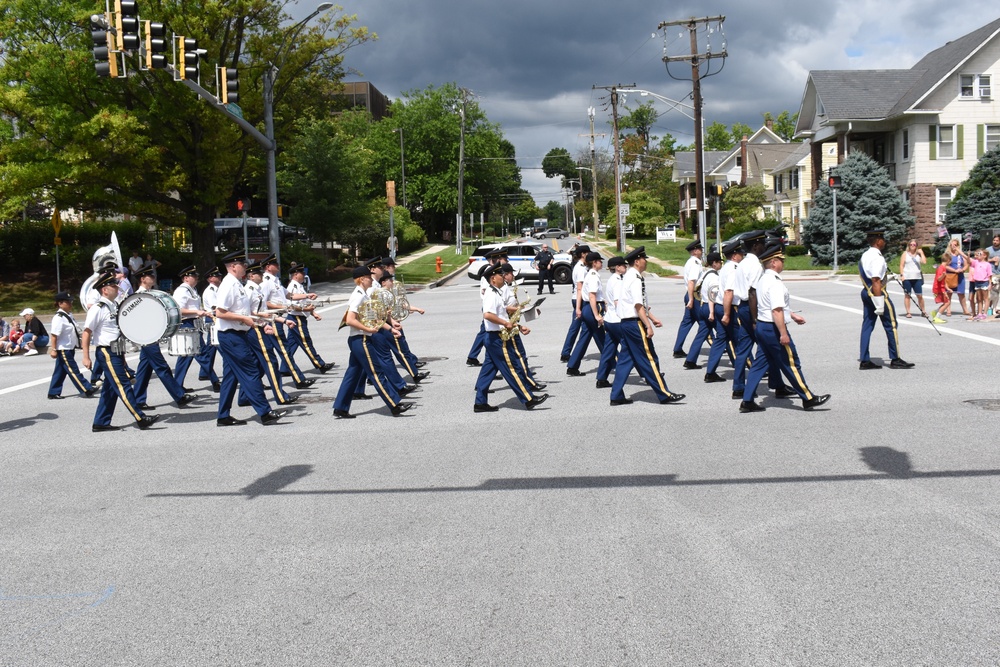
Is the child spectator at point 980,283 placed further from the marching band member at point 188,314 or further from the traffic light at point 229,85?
the traffic light at point 229,85

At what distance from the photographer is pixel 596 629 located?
4453 millimetres

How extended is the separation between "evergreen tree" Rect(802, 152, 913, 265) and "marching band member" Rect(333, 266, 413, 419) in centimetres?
3132

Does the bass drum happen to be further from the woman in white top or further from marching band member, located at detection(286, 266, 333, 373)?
the woman in white top

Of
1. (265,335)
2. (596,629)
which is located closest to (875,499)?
(596,629)

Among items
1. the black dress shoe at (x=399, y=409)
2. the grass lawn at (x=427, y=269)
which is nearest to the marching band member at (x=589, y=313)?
the black dress shoe at (x=399, y=409)

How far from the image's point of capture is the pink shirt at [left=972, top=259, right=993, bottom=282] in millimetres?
17328

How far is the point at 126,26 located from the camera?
14125mm

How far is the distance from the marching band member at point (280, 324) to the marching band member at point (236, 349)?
2.24m

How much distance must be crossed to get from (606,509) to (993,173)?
1480 inches

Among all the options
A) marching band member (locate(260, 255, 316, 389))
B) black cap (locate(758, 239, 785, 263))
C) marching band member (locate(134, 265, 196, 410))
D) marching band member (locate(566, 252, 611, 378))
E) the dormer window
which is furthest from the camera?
the dormer window

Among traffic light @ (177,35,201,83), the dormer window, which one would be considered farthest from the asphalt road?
the dormer window

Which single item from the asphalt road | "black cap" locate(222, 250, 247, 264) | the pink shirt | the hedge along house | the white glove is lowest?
the asphalt road

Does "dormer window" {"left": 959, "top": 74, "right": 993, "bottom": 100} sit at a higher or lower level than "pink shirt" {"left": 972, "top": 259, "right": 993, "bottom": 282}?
higher

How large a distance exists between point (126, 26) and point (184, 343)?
5.51 meters
